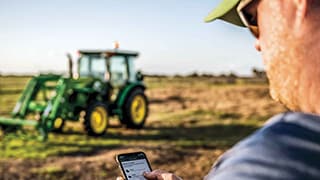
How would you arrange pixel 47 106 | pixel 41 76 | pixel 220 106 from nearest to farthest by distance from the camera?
pixel 47 106, pixel 41 76, pixel 220 106

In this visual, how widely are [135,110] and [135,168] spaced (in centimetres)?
1187

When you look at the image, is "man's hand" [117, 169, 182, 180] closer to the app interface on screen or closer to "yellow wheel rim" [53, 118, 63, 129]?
the app interface on screen

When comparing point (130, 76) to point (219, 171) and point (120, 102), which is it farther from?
point (219, 171)

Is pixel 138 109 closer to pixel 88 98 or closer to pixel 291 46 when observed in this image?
pixel 88 98

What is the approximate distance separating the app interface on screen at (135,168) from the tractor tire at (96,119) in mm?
10236

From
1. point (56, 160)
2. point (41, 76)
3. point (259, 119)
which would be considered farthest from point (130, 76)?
point (56, 160)

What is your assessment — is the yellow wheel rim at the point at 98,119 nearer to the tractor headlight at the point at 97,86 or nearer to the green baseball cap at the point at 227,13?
the tractor headlight at the point at 97,86

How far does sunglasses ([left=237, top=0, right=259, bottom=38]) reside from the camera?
985 mm

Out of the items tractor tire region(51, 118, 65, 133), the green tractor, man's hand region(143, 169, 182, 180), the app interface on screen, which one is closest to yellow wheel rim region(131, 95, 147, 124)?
the green tractor

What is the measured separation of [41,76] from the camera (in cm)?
1288

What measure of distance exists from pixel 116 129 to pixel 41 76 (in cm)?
188

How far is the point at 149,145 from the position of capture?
1073cm

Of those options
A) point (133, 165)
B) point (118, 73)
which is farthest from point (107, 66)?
point (133, 165)

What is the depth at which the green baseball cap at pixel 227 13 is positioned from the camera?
1.02m
